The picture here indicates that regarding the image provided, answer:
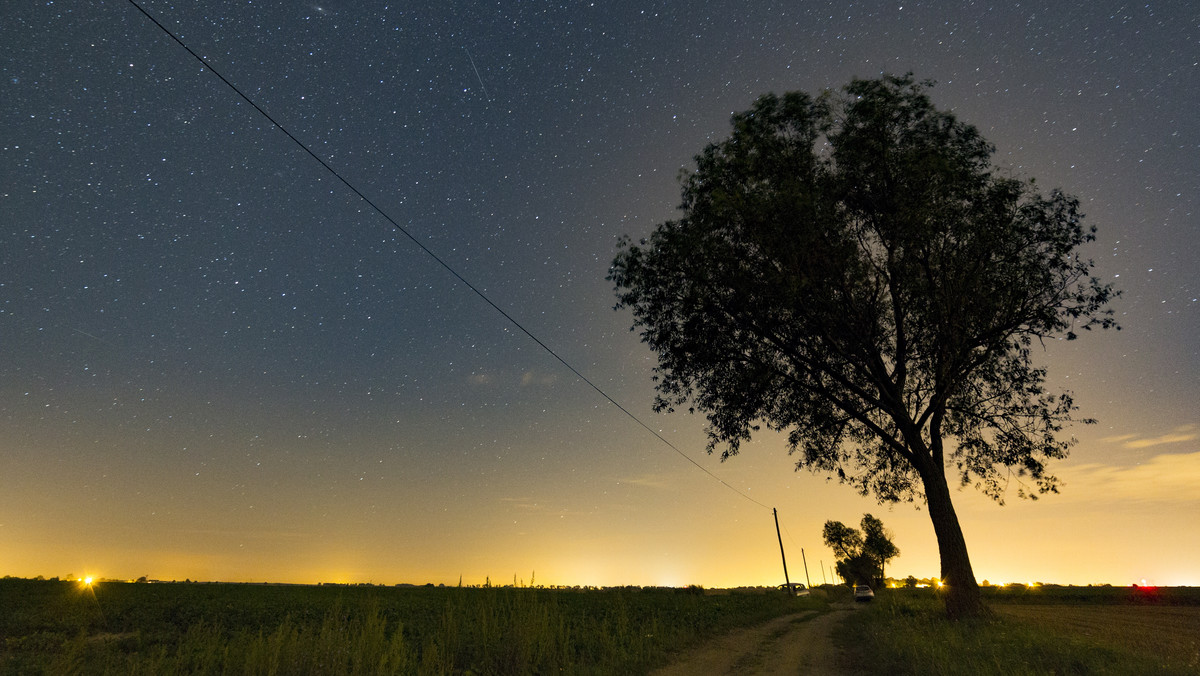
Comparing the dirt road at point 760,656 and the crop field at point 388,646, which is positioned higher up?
the crop field at point 388,646

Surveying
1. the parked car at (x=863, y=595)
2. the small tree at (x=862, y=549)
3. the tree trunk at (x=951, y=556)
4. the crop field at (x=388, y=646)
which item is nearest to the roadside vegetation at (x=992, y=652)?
the tree trunk at (x=951, y=556)

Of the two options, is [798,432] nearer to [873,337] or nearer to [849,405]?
[849,405]

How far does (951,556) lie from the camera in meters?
16.2

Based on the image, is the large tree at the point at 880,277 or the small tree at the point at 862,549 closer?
the large tree at the point at 880,277

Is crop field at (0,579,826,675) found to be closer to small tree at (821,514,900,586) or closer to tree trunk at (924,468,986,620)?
tree trunk at (924,468,986,620)

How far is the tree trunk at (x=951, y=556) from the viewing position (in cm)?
1561

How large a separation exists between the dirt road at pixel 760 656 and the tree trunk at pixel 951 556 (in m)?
3.85

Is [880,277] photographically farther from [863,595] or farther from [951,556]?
[863,595]

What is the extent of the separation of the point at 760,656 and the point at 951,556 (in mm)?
7612

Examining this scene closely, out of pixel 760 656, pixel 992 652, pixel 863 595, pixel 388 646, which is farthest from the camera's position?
pixel 863 595

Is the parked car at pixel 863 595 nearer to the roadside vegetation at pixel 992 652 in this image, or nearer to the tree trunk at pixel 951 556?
the tree trunk at pixel 951 556

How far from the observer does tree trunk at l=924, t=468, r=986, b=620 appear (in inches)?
615

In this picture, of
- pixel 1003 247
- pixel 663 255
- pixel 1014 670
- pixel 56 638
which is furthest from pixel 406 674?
pixel 1003 247

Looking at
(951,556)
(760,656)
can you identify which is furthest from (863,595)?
(760,656)
